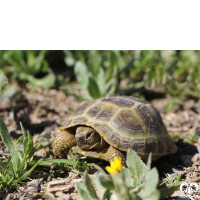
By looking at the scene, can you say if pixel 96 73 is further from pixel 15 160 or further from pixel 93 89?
pixel 15 160

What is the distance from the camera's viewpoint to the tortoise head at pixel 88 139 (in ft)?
9.41

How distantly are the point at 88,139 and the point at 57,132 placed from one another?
118cm

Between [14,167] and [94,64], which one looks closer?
[14,167]

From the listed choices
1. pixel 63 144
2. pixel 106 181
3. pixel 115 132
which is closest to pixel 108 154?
pixel 115 132

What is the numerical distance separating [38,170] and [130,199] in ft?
4.74

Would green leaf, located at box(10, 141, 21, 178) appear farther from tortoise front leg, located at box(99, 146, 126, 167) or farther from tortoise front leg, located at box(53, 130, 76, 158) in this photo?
tortoise front leg, located at box(99, 146, 126, 167)

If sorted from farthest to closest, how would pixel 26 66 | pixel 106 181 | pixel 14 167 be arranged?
pixel 26 66, pixel 14 167, pixel 106 181

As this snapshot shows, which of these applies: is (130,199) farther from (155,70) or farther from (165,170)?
(155,70)

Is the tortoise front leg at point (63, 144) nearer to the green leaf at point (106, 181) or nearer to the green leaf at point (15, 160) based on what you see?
the green leaf at point (15, 160)

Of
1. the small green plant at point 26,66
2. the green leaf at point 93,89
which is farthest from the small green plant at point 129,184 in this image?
the small green plant at point 26,66

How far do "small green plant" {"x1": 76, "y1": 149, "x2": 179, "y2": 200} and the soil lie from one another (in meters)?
0.40

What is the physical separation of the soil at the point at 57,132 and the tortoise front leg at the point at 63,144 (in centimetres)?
17

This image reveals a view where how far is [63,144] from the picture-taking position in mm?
3055

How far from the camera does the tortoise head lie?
2.87 metres
